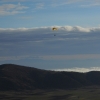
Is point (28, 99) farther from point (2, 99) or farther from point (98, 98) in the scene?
point (98, 98)

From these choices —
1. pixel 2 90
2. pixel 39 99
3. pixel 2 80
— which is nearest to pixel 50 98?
pixel 39 99

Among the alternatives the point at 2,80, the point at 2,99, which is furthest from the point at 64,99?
the point at 2,80

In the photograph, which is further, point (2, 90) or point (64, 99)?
point (2, 90)

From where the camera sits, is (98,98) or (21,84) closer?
(98,98)

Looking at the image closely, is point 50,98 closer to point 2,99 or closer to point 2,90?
point 2,99

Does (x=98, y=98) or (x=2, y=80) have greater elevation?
(x=2, y=80)

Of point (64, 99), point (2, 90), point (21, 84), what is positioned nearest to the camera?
point (64, 99)

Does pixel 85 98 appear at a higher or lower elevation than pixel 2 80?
lower

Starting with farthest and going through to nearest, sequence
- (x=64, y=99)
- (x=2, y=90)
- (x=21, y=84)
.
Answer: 1. (x=21, y=84)
2. (x=2, y=90)
3. (x=64, y=99)
